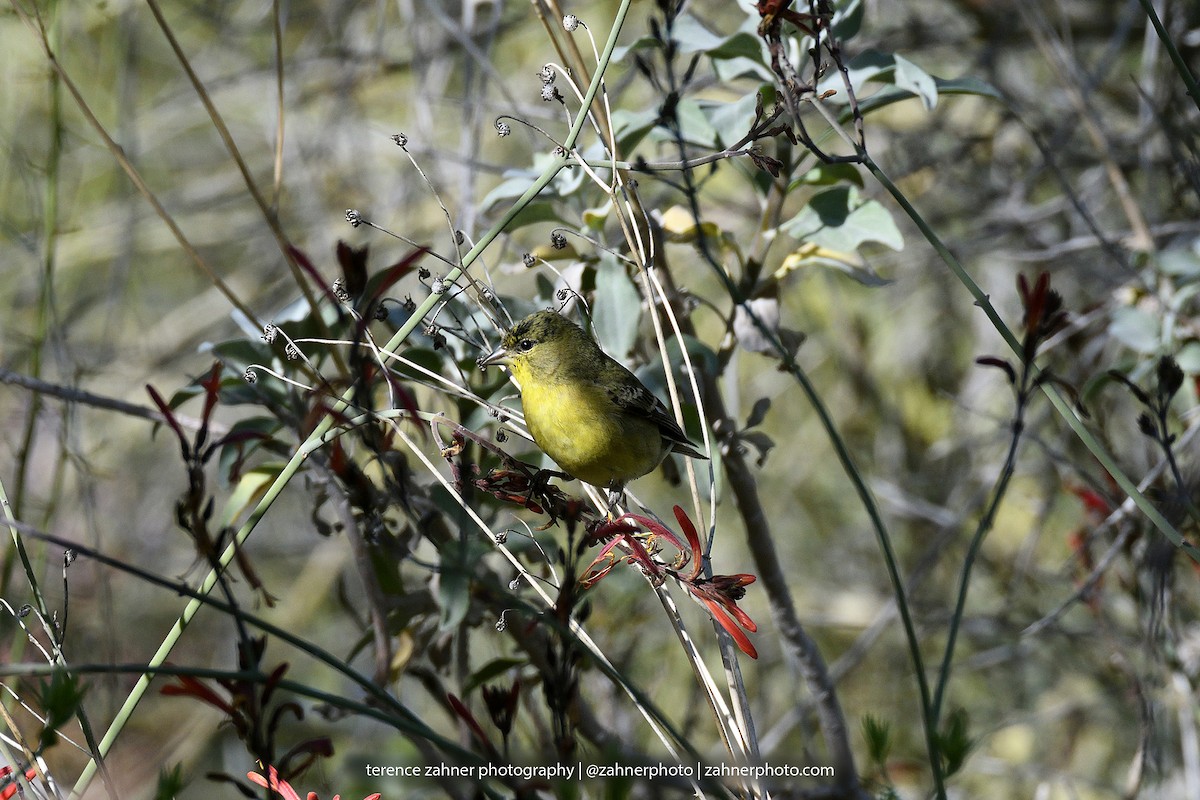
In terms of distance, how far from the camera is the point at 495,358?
8.05 feet

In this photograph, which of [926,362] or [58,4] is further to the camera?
[926,362]

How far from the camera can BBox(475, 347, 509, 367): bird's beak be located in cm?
238

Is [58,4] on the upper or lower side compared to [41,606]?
upper

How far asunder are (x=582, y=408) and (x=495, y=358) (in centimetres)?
50

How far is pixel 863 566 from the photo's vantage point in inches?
238

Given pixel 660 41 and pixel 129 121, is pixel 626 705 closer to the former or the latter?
pixel 660 41

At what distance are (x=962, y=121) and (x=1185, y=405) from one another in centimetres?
286

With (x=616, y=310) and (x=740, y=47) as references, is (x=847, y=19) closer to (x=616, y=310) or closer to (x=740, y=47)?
(x=740, y=47)

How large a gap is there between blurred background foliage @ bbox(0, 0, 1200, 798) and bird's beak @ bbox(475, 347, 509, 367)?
103 cm

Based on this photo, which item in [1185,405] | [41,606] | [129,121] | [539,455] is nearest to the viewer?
[41,606]

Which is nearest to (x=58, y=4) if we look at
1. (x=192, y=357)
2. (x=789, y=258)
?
(x=789, y=258)

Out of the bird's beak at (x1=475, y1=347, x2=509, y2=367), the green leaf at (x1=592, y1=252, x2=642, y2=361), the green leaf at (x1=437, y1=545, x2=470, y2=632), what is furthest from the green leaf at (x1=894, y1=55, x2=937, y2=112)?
the green leaf at (x1=437, y1=545, x2=470, y2=632)

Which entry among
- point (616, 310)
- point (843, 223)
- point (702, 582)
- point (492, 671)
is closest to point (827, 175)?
point (843, 223)

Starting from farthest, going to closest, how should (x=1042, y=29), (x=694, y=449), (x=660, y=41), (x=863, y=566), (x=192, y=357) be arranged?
1. (x=863, y=566)
2. (x=192, y=357)
3. (x=1042, y=29)
4. (x=694, y=449)
5. (x=660, y=41)
